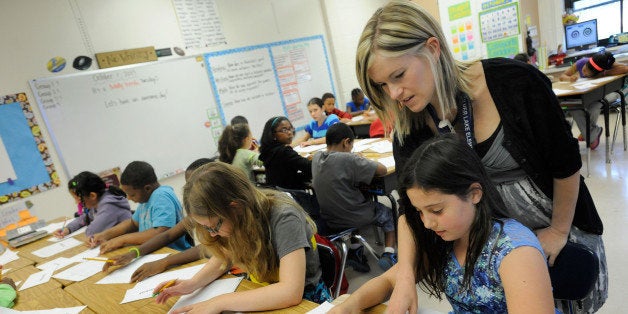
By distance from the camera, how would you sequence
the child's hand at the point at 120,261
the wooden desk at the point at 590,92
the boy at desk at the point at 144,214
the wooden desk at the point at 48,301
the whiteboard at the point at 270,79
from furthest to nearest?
the whiteboard at the point at 270,79, the wooden desk at the point at 590,92, the boy at desk at the point at 144,214, the child's hand at the point at 120,261, the wooden desk at the point at 48,301

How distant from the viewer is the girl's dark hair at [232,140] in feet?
10.8

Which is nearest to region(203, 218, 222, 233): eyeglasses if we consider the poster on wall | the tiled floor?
the tiled floor

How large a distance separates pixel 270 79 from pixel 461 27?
3.19m

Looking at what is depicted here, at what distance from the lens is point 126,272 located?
5.35 ft

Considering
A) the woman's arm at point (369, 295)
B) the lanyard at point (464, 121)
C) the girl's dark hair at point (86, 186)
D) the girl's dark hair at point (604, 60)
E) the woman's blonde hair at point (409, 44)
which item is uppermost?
the woman's blonde hair at point (409, 44)

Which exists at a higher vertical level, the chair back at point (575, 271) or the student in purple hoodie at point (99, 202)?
the student in purple hoodie at point (99, 202)

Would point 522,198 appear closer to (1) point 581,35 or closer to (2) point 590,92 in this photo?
(2) point 590,92

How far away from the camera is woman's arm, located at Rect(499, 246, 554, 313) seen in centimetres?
73

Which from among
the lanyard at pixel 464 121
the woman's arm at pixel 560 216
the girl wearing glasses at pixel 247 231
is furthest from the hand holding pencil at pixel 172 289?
the woman's arm at pixel 560 216

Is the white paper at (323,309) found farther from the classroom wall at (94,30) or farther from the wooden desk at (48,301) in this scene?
the classroom wall at (94,30)

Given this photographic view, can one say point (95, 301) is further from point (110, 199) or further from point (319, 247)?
point (110, 199)

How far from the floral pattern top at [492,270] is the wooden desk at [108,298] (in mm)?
966

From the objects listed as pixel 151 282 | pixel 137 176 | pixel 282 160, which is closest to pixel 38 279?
pixel 137 176

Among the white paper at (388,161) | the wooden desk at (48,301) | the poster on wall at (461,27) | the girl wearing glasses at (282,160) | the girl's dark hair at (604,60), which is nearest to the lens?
the wooden desk at (48,301)
